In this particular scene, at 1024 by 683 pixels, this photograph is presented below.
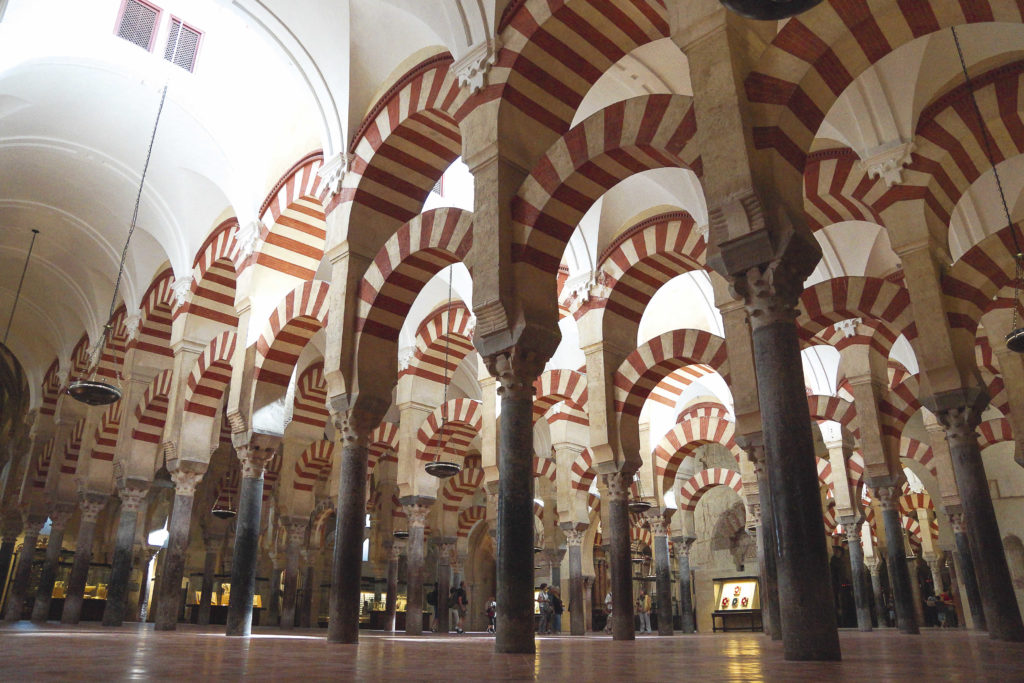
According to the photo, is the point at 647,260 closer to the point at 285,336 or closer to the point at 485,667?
the point at 285,336

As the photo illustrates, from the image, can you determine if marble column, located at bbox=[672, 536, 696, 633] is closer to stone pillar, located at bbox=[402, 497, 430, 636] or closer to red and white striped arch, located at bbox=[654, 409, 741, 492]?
red and white striped arch, located at bbox=[654, 409, 741, 492]

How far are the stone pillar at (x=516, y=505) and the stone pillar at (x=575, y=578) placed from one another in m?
6.93

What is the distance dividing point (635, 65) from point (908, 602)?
6923mm

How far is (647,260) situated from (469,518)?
37.7ft

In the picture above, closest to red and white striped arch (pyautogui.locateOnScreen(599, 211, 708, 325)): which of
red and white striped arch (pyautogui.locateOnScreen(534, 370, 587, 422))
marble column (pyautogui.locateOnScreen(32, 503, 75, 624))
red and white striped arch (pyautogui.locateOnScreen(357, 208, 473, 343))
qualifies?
red and white striped arch (pyautogui.locateOnScreen(534, 370, 587, 422))

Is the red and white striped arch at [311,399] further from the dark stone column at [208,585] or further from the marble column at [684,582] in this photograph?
the marble column at [684,582]

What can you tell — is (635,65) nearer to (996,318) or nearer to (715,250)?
(715,250)

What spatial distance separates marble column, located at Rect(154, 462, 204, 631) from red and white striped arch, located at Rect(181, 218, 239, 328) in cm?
245

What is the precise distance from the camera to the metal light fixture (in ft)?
10.9

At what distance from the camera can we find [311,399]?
12297 mm

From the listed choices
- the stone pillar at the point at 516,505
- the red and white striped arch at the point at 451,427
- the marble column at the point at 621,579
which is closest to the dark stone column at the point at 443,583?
the red and white striped arch at the point at 451,427

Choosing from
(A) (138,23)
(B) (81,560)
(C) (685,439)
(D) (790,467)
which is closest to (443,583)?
(C) (685,439)

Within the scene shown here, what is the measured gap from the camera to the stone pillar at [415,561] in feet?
35.4

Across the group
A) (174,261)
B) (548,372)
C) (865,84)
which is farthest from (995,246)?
(174,261)
